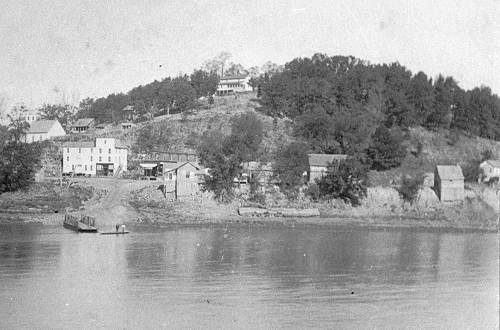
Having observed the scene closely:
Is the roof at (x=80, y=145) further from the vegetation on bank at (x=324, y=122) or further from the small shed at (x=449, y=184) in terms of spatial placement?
the small shed at (x=449, y=184)

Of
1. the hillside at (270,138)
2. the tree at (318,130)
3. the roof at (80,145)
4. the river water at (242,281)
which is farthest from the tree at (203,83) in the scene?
the river water at (242,281)

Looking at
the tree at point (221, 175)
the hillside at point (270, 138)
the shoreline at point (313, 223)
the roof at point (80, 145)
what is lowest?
the shoreline at point (313, 223)

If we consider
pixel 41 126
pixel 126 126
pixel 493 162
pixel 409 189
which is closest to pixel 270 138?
pixel 126 126

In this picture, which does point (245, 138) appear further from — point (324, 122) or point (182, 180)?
point (182, 180)

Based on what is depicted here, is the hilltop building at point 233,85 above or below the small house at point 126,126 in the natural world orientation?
above

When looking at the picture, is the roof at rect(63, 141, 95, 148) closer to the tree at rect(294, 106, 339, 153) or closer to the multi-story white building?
the multi-story white building

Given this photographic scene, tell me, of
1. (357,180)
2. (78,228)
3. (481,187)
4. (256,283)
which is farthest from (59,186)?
(481,187)

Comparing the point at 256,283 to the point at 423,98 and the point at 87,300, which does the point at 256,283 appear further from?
the point at 423,98
